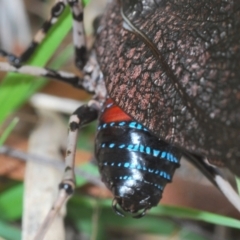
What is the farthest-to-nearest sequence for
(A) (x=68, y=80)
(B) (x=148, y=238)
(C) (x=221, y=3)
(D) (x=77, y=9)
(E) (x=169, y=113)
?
(B) (x=148, y=238) < (A) (x=68, y=80) < (D) (x=77, y=9) < (C) (x=221, y=3) < (E) (x=169, y=113)

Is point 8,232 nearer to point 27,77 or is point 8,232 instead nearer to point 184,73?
point 27,77

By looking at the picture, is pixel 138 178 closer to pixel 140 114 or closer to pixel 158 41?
pixel 140 114

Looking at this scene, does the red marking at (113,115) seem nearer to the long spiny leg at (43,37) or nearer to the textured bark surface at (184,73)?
the textured bark surface at (184,73)

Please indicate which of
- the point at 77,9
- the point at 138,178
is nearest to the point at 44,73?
the point at 77,9

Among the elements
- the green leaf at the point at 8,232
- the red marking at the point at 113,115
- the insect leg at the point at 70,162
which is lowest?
the green leaf at the point at 8,232

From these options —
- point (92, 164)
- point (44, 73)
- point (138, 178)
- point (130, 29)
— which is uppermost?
point (130, 29)

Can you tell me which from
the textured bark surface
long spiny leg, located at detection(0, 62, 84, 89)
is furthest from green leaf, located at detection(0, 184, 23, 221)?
the textured bark surface

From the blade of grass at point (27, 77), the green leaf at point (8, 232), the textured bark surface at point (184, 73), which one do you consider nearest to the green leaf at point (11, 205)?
the green leaf at point (8, 232)
